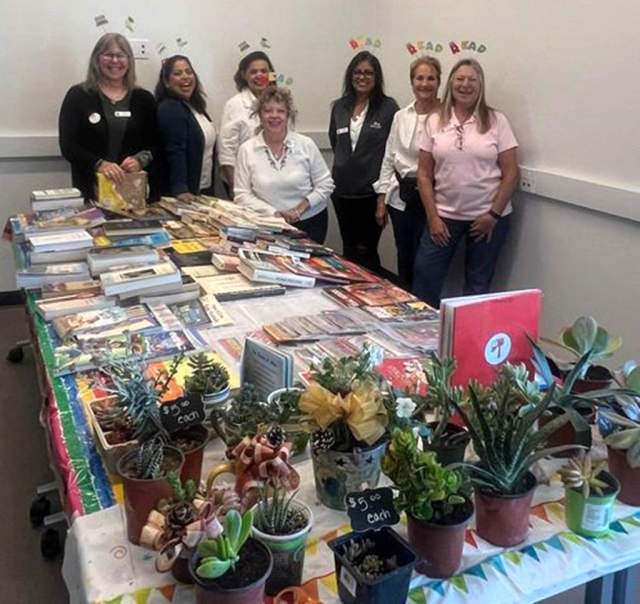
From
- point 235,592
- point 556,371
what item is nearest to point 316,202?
point 556,371

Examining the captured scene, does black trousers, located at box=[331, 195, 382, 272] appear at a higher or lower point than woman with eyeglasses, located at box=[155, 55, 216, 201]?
lower

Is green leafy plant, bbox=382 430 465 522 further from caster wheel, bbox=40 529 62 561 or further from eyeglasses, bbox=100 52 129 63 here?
eyeglasses, bbox=100 52 129 63

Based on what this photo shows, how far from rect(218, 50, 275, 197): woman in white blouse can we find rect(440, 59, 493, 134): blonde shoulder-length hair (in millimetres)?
1129

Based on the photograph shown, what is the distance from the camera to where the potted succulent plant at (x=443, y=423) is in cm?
108

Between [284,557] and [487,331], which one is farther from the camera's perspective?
[487,331]

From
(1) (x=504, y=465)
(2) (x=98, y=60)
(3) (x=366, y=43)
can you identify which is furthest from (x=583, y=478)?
(3) (x=366, y=43)

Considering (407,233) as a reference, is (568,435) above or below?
above

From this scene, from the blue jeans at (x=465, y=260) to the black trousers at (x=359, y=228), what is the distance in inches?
24.2

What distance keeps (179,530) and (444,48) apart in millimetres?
3504

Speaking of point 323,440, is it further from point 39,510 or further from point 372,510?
point 39,510

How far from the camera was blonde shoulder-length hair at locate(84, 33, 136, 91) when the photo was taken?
11.0 ft

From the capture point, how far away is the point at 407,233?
3752 mm

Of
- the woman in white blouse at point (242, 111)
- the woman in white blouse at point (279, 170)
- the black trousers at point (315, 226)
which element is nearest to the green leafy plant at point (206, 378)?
the woman in white blouse at point (279, 170)

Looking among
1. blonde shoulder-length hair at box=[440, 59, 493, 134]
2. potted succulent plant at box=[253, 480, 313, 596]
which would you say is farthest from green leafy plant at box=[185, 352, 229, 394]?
blonde shoulder-length hair at box=[440, 59, 493, 134]
